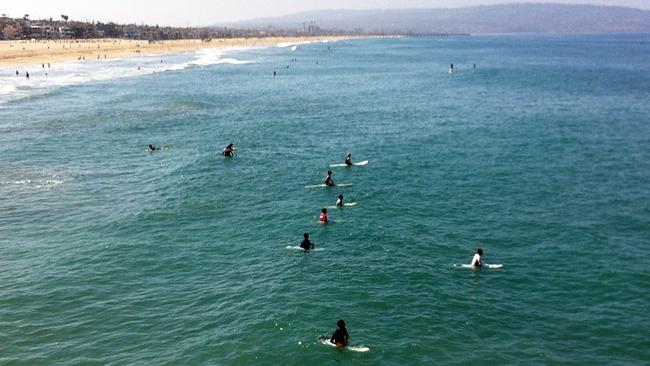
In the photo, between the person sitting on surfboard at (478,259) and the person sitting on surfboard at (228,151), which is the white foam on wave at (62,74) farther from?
the person sitting on surfboard at (478,259)

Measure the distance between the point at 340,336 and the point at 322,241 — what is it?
11.7 meters

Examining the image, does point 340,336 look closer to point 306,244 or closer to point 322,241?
point 306,244

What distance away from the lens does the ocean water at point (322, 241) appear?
2302 cm

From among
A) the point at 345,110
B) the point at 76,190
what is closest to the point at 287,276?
the point at 76,190

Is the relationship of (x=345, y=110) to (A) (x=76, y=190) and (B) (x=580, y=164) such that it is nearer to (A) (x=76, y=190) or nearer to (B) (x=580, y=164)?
(B) (x=580, y=164)

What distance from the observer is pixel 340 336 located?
2206 centimetres

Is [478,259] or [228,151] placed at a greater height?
[228,151]

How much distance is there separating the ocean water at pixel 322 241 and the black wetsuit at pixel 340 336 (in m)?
0.50

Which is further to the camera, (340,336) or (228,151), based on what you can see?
(228,151)

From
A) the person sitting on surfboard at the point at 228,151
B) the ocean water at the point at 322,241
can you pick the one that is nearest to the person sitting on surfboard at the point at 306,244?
the ocean water at the point at 322,241

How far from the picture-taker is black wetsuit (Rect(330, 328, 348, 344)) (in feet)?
72.3

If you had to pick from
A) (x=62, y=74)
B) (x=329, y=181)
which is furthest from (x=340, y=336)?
(x=62, y=74)

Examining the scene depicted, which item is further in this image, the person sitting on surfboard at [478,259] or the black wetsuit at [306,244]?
the black wetsuit at [306,244]

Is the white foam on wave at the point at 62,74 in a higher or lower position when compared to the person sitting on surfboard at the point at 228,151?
higher
